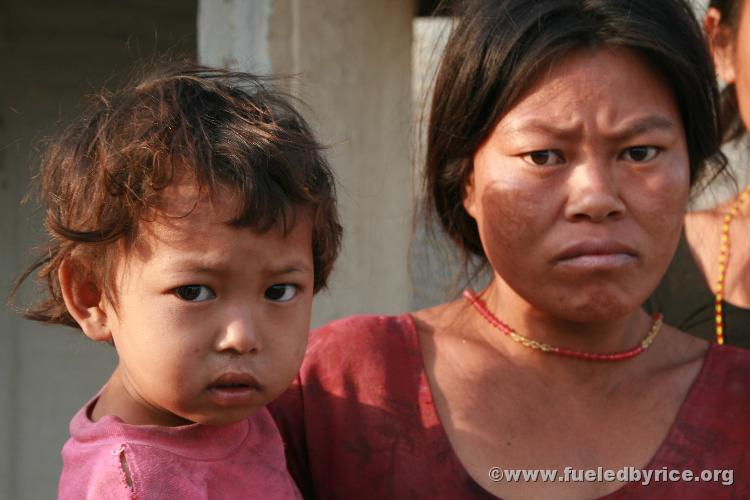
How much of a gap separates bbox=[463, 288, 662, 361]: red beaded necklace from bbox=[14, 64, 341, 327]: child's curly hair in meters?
0.51

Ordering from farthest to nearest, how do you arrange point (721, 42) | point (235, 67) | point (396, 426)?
point (235, 67)
point (721, 42)
point (396, 426)

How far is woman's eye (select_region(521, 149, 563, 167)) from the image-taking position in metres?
2.23

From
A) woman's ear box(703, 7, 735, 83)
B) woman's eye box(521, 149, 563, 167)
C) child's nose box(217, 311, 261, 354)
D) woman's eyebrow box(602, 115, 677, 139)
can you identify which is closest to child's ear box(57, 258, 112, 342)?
child's nose box(217, 311, 261, 354)

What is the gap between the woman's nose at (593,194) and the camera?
216 cm

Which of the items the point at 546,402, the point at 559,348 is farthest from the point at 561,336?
the point at 546,402

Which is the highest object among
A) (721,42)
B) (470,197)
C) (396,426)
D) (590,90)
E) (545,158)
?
(721,42)

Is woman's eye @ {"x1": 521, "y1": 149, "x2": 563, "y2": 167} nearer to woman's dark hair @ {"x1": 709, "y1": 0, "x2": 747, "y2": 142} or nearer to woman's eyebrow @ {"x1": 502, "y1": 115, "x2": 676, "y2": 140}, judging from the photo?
woman's eyebrow @ {"x1": 502, "y1": 115, "x2": 676, "y2": 140}

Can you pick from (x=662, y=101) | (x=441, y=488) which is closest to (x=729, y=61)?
(x=662, y=101)

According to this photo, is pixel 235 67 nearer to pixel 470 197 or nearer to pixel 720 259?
pixel 470 197

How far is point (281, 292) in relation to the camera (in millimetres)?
1994

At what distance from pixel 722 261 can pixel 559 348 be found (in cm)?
77

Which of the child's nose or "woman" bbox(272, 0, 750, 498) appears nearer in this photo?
the child's nose

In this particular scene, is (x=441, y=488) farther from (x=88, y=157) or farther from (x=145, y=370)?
(x=88, y=157)

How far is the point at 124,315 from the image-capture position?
195cm
